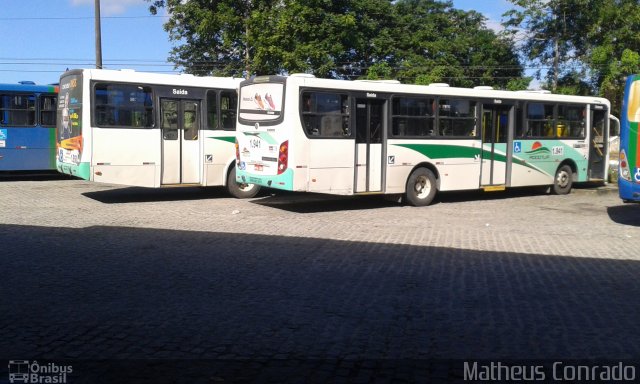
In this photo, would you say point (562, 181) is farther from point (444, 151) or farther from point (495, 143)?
point (444, 151)

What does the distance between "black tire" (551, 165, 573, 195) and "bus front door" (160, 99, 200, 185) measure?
10560mm

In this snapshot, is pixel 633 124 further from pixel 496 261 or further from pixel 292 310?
pixel 292 310

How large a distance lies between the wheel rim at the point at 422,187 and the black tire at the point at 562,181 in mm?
5182

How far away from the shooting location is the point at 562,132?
19.5 meters

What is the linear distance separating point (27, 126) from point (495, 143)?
14.4m

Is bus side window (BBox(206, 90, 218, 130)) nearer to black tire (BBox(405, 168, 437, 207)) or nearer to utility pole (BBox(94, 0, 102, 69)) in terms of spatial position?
black tire (BBox(405, 168, 437, 207))

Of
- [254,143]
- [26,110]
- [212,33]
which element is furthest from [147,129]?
[212,33]

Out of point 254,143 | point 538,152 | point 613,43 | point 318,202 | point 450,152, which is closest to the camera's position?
point 254,143

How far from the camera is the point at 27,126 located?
21.0 m

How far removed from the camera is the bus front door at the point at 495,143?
1761 centimetres

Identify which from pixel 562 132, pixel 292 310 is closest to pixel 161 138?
pixel 292 310

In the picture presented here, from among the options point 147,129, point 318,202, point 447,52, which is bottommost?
point 318,202

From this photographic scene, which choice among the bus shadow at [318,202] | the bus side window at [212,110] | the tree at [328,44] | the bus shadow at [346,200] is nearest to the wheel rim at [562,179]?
the bus shadow at [346,200]

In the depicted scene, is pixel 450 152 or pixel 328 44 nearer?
pixel 450 152
